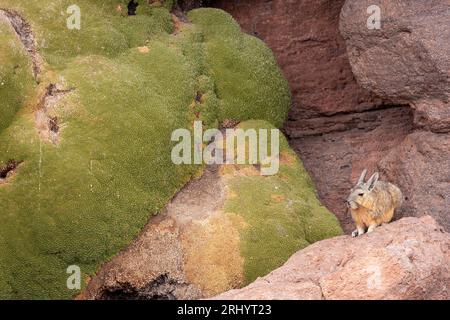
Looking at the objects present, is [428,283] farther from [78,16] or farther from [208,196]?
[78,16]

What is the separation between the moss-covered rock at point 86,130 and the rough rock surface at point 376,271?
110 inches

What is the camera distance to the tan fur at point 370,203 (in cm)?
1026

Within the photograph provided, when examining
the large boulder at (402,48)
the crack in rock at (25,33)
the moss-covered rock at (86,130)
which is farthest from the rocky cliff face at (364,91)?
the crack in rock at (25,33)

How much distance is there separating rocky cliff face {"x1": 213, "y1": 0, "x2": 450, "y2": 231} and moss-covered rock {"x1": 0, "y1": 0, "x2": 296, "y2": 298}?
2.46 metres

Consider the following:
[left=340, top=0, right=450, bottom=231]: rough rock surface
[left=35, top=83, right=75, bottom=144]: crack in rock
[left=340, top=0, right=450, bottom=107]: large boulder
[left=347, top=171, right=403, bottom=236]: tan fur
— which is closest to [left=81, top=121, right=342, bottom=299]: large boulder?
[left=347, top=171, right=403, bottom=236]: tan fur

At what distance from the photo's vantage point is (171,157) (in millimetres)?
11867

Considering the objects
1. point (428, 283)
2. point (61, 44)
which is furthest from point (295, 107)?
point (428, 283)

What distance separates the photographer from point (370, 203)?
1029 centimetres

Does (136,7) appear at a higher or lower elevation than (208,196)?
higher

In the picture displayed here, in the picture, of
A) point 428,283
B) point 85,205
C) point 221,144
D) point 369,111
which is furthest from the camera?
point 369,111

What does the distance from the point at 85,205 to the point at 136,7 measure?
3.95 metres
